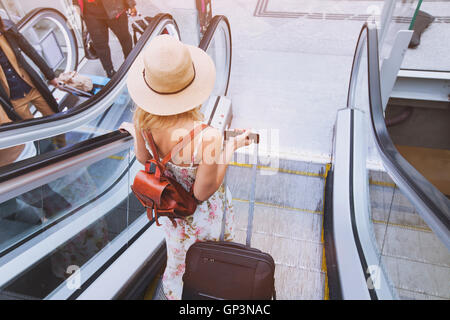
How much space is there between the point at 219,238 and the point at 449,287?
48.3 inches

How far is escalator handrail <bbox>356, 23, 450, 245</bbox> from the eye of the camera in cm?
122

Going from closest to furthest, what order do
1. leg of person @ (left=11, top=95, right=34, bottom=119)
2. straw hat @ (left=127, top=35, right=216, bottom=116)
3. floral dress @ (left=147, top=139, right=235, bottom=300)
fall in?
1. straw hat @ (left=127, top=35, right=216, bottom=116)
2. floral dress @ (left=147, top=139, right=235, bottom=300)
3. leg of person @ (left=11, top=95, right=34, bottom=119)

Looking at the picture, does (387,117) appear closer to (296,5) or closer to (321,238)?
(296,5)

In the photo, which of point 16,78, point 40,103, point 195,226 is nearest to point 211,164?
point 195,226

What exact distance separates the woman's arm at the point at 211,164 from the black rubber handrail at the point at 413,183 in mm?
893

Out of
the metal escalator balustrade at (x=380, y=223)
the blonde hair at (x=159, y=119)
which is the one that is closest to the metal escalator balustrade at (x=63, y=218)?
the blonde hair at (x=159, y=119)

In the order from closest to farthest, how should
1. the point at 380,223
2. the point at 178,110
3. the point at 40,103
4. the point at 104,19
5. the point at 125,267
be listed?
1. the point at 178,110
2. the point at 125,267
3. the point at 380,223
4. the point at 40,103
5. the point at 104,19

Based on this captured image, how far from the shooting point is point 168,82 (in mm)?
1224

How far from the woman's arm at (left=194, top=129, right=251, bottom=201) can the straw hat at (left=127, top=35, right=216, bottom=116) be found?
163mm

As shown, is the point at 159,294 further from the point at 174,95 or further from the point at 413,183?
the point at 413,183

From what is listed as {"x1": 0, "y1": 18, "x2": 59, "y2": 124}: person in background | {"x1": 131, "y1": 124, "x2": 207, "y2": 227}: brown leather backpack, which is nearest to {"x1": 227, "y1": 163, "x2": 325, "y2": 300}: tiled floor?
{"x1": 131, "y1": 124, "x2": 207, "y2": 227}: brown leather backpack

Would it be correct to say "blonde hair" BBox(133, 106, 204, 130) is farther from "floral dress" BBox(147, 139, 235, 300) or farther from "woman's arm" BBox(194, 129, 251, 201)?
"floral dress" BBox(147, 139, 235, 300)

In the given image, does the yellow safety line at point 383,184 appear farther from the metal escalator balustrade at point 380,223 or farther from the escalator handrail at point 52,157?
the escalator handrail at point 52,157

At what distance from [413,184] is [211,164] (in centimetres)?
100
